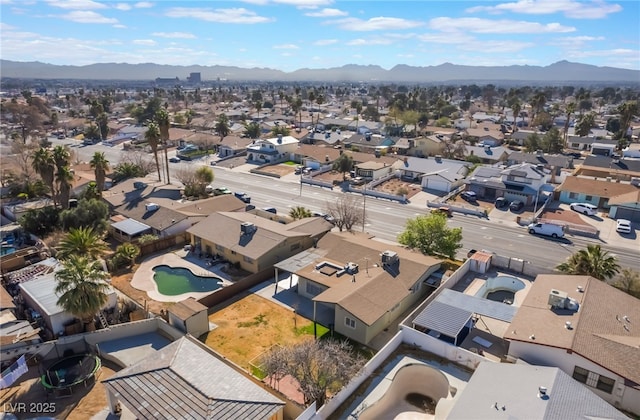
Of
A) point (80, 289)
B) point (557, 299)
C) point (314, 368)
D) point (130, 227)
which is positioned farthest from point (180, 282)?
point (557, 299)

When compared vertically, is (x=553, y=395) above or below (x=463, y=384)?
above

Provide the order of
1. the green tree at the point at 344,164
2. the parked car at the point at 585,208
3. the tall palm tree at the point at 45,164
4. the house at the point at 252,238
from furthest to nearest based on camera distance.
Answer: the green tree at the point at 344,164, the parked car at the point at 585,208, the tall palm tree at the point at 45,164, the house at the point at 252,238

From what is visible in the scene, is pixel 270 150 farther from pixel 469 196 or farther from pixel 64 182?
pixel 64 182

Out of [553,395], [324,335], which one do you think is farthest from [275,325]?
[553,395]

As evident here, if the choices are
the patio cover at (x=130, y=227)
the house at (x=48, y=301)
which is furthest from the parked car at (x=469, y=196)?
the house at (x=48, y=301)

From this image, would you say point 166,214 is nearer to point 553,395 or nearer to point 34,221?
point 34,221

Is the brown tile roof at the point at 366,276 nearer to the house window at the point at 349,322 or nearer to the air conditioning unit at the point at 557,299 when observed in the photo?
the house window at the point at 349,322
